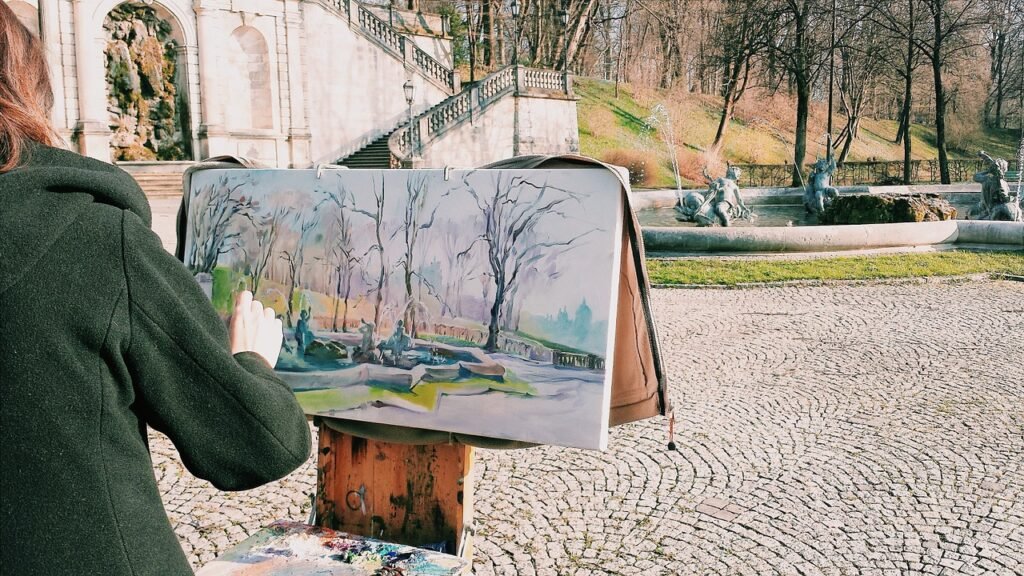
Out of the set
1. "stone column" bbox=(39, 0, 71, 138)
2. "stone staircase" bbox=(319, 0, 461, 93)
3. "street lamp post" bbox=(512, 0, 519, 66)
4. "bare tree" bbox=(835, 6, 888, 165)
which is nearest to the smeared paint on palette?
"stone column" bbox=(39, 0, 71, 138)

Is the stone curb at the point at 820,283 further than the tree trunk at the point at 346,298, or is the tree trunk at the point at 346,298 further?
the stone curb at the point at 820,283

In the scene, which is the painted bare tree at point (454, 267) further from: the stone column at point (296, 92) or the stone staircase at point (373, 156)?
the stone column at point (296, 92)

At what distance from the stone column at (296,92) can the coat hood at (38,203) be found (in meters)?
28.0

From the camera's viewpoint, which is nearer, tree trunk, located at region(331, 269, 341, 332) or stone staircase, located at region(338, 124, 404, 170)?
tree trunk, located at region(331, 269, 341, 332)

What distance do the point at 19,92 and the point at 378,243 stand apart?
1.77 m

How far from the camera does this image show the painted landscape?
2850 millimetres

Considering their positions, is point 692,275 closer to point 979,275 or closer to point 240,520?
point 979,275

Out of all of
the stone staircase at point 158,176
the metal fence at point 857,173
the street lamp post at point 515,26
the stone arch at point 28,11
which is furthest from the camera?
the street lamp post at point 515,26

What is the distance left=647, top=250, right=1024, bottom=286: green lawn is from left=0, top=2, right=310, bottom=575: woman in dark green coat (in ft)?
35.5

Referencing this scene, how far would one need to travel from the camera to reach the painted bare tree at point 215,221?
133 inches

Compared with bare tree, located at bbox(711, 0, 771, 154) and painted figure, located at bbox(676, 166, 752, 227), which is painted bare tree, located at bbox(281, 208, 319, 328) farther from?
bare tree, located at bbox(711, 0, 771, 154)

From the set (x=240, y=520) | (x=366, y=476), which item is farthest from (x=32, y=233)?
(x=240, y=520)

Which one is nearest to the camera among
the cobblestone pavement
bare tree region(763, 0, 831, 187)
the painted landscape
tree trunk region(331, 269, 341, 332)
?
the painted landscape

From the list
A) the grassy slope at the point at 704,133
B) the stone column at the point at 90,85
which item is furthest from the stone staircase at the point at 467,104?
the stone column at the point at 90,85
